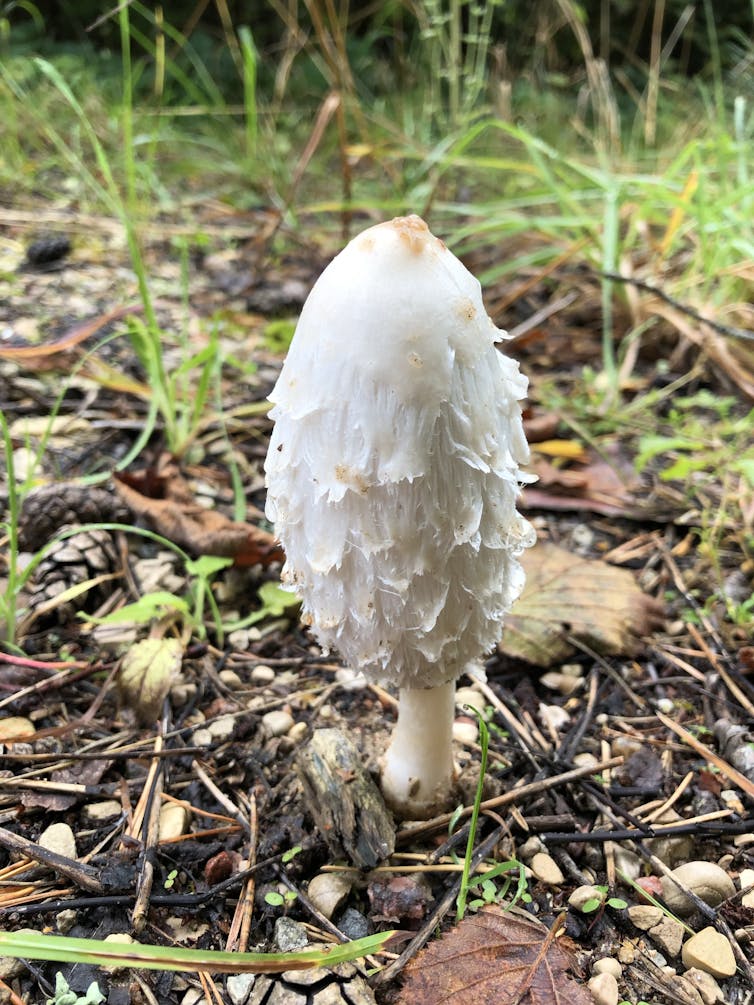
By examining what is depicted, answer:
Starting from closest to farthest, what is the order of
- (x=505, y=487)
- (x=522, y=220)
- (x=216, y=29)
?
(x=505, y=487) < (x=522, y=220) < (x=216, y=29)

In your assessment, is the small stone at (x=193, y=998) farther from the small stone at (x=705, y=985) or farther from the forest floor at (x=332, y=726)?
the small stone at (x=705, y=985)

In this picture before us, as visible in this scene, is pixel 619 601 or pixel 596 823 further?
pixel 619 601

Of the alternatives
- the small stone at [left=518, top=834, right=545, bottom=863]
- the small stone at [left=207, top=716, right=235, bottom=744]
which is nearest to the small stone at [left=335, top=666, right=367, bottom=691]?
the small stone at [left=207, top=716, right=235, bottom=744]

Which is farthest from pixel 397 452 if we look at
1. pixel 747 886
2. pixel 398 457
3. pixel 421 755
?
pixel 747 886

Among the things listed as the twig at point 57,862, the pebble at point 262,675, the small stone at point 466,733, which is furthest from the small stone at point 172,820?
the small stone at point 466,733

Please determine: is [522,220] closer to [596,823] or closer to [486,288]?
[486,288]

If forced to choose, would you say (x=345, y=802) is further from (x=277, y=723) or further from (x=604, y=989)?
(x=604, y=989)

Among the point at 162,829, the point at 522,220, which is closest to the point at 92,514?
the point at 162,829
